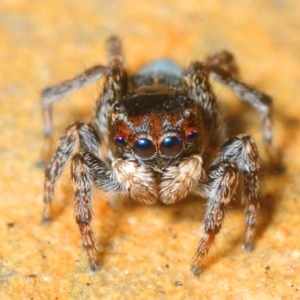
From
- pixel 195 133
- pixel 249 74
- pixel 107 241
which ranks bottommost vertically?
pixel 107 241

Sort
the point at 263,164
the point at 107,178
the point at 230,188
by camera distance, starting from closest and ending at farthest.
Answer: the point at 230,188
the point at 107,178
the point at 263,164

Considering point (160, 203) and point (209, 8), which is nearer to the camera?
point (160, 203)

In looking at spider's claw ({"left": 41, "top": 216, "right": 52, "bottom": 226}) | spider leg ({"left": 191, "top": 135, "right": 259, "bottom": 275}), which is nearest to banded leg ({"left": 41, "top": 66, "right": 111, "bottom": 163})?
spider's claw ({"left": 41, "top": 216, "right": 52, "bottom": 226})

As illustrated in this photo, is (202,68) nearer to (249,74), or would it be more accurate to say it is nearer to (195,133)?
(195,133)

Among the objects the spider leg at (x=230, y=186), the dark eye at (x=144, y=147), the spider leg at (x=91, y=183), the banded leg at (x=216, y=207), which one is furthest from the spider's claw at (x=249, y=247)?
the dark eye at (x=144, y=147)

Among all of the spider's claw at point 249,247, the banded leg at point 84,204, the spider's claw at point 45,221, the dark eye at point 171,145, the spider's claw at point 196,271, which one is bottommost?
the spider's claw at point 45,221

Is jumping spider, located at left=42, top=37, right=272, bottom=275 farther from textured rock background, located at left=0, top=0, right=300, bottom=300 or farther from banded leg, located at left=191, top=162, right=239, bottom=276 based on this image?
textured rock background, located at left=0, top=0, right=300, bottom=300

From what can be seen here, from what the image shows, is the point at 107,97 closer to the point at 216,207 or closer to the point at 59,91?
the point at 59,91

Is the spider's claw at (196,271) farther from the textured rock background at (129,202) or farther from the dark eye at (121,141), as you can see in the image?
the dark eye at (121,141)

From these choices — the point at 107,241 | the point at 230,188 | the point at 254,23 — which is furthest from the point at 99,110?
the point at 254,23

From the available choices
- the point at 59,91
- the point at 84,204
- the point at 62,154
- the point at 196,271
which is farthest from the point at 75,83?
the point at 196,271
